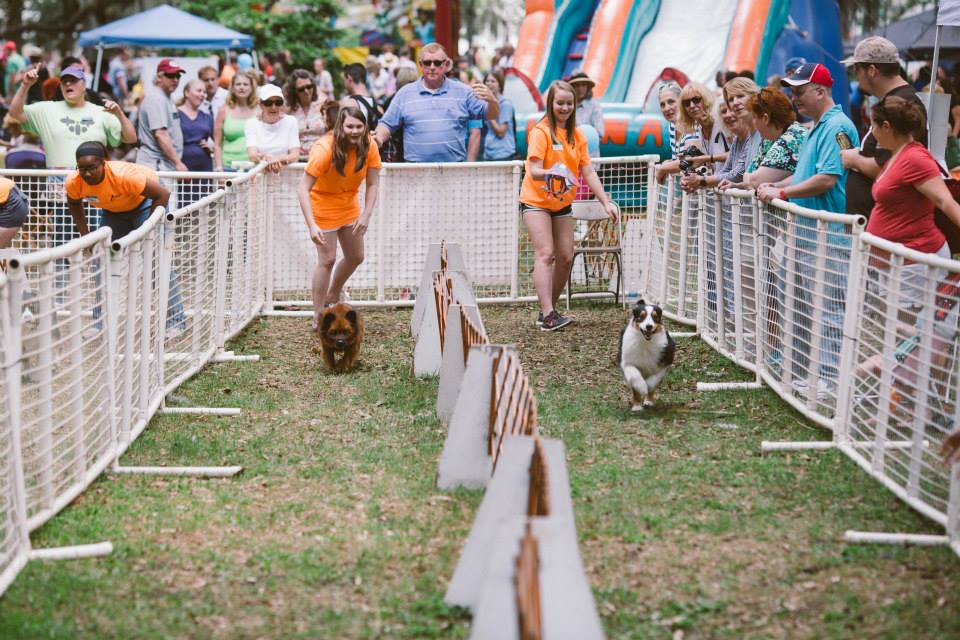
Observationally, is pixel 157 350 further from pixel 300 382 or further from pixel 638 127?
pixel 638 127

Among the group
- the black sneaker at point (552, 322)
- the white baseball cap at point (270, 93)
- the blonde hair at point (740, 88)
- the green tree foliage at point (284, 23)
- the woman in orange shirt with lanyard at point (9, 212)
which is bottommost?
the black sneaker at point (552, 322)

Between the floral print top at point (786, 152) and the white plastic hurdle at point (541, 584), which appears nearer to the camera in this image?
the white plastic hurdle at point (541, 584)

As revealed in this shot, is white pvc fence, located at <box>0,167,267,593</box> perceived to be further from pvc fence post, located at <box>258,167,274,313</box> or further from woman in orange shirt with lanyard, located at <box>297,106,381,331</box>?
pvc fence post, located at <box>258,167,274,313</box>

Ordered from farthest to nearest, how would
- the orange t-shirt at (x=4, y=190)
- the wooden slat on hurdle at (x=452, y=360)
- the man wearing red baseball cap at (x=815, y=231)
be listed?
the orange t-shirt at (x=4, y=190), the wooden slat on hurdle at (x=452, y=360), the man wearing red baseball cap at (x=815, y=231)

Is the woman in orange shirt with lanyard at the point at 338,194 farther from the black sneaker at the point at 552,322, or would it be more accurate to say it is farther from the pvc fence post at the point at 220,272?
the black sneaker at the point at 552,322

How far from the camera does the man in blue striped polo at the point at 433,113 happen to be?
12727 millimetres

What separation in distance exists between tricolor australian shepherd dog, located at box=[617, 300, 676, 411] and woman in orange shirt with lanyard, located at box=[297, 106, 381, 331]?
2991mm

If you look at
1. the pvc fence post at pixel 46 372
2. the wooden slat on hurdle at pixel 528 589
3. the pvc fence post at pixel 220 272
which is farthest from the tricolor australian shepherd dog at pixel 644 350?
the wooden slat on hurdle at pixel 528 589

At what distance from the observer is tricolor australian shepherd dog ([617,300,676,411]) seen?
794 cm

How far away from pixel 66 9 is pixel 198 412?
4095 centimetres

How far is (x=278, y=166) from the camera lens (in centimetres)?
1228

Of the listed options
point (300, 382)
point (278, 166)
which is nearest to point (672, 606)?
point (300, 382)

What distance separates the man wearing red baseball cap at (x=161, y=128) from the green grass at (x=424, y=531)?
532cm

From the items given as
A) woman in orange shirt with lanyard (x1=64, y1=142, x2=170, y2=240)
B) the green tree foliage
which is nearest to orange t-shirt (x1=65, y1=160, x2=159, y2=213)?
A: woman in orange shirt with lanyard (x1=64, y1=142, x2=170, y2=240)
